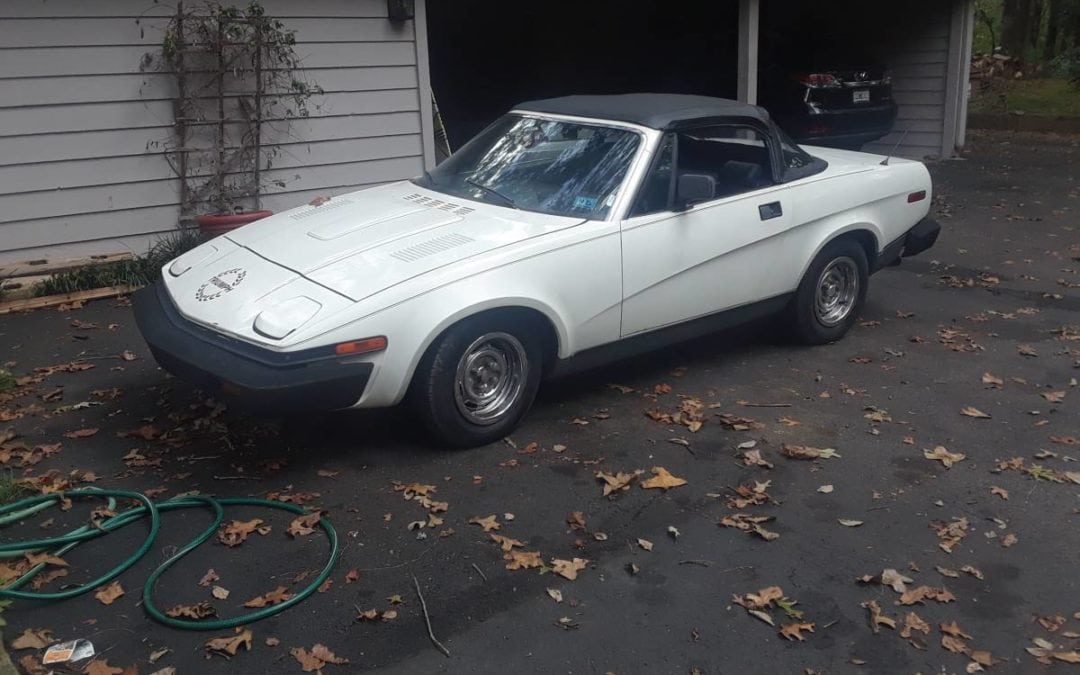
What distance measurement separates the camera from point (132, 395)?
19.0 ft

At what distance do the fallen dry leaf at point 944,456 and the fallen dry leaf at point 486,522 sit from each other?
225 centimetres

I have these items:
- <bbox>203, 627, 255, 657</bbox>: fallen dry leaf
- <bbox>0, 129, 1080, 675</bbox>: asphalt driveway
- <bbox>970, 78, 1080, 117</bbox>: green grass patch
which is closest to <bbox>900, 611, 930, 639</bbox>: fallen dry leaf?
<bbox>0, 129, 1080, 675</bbox>: asphalt driveway

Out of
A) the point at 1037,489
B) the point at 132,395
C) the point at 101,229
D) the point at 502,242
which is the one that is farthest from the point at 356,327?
the point at 101,229

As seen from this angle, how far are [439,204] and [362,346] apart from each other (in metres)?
1.42

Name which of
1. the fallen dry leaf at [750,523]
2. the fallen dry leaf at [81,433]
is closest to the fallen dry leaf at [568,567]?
the fallen dry leaf at [750,523]

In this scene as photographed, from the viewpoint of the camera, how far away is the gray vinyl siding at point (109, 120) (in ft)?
25.8

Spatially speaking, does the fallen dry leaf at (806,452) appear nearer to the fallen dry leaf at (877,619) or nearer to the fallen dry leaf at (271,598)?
the fallen dry leaf at (877,619)

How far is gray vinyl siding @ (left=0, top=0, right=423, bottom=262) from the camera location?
7.87 m

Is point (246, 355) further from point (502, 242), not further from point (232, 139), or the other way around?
point (232, 139)

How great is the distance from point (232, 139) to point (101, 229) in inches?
54.6

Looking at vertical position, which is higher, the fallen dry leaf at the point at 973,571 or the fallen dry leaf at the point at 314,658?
the fallen dry leaf at the point at 314,658

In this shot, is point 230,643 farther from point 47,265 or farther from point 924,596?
point 47,265

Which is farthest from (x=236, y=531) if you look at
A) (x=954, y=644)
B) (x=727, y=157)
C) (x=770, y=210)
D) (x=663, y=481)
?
(x=727, y=157)

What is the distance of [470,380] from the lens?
4.91 m
